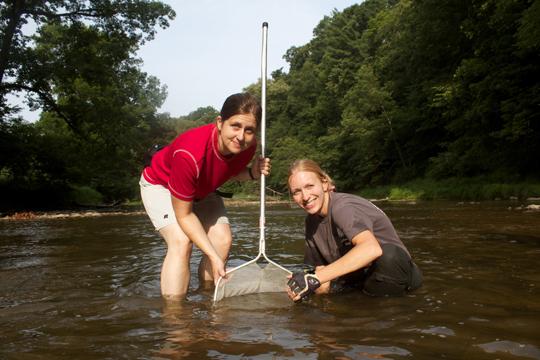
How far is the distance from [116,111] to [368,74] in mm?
24519

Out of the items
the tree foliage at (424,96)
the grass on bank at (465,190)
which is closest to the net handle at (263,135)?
the tree foliage at (424,96)

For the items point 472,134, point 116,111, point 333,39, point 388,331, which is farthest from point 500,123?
point 333,39

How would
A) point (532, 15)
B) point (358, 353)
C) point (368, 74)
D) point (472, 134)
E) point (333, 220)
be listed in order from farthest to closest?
point (368, 74)
point (472, 134)
point (532, 15)
point (333, 220)
point (358, 353)

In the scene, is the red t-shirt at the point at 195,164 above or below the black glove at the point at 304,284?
above

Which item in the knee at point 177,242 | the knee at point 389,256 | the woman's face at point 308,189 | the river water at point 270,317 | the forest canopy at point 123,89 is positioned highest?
the forest canopy at point 123,89

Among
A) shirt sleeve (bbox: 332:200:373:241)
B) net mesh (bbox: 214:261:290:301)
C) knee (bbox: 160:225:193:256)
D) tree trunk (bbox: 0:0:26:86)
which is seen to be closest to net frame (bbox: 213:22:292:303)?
net mesh (bbox: 214:261:290:301)

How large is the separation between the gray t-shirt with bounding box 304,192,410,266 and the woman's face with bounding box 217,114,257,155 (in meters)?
0.72

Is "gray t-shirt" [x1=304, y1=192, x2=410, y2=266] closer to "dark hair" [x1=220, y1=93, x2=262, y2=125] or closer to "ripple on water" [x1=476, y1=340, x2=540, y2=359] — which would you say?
"dark hair" [x1=220, y1=93, x2=262, y2=125]

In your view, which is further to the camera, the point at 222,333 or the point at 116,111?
the point at 116,111

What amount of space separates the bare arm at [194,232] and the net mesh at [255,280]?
0.62 ft

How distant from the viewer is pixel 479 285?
3.59m

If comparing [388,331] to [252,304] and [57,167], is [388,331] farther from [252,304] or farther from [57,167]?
[57,167]

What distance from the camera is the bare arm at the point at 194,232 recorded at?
3164 mm

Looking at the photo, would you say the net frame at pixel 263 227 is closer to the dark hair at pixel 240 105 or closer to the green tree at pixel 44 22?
the dark hair at pixel 240 105
